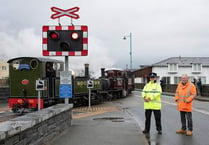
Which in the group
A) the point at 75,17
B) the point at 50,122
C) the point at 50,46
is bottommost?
the point at 50,122

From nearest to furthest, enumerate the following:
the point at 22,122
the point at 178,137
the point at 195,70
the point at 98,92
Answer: the point at 22,122 < the point at 178,137 < the point at 98,92 < the point at 195,70

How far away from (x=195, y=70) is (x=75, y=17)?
5378cm

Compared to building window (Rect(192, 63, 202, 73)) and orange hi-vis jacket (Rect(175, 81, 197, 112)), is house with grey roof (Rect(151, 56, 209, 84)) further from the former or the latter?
orange hi-vis jacket (Rect(175, 81, 197, 112))

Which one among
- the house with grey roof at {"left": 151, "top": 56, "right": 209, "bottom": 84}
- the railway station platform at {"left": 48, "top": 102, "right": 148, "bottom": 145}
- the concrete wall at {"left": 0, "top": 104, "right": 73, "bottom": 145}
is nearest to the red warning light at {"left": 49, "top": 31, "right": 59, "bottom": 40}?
the concrete wall at {"left": 0, "top": 104, "right": 73, "bottom": 145}

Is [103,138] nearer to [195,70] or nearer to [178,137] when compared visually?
[178,137]

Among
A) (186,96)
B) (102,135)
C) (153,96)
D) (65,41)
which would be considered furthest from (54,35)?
(186,96)

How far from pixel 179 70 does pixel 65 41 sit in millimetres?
53974

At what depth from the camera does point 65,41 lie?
9234 mm

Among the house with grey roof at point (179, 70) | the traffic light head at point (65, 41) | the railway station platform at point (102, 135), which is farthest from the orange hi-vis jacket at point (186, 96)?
the house with grey roof at point (179, 70)

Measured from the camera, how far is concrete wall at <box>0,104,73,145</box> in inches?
184

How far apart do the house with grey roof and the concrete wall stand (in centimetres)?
5338

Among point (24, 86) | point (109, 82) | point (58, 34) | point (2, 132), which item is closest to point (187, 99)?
point (58, 34)

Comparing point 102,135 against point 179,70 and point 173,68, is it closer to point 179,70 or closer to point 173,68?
point 173,68

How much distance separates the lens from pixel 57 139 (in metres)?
7.61
